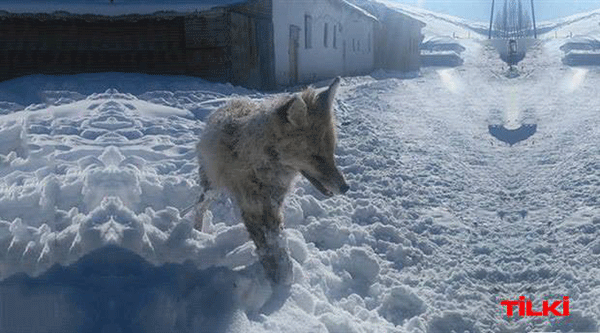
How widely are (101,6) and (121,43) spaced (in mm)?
1056

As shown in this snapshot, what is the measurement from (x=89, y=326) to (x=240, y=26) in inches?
519

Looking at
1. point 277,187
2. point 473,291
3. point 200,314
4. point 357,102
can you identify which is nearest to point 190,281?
point 200,314

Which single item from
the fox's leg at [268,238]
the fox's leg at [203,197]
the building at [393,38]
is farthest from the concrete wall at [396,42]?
the fox's leg at [268,238]

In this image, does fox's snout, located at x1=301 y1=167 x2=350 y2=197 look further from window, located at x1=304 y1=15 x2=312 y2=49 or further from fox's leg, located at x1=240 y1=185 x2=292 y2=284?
window, located at x1=304 y1=15 x2=312 y2=49

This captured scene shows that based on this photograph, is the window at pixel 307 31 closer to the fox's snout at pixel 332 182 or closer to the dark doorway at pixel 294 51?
the dark doorway at pixel 294 51

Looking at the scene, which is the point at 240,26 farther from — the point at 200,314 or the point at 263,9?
the point at 200,314

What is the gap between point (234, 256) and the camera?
4.92m

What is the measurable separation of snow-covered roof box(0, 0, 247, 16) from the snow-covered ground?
2996 millimetres

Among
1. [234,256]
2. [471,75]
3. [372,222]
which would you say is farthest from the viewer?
[471,75]

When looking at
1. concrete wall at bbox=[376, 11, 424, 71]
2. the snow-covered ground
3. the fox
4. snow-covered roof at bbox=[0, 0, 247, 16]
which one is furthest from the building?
the fox

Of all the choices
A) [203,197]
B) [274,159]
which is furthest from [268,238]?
[203,197]

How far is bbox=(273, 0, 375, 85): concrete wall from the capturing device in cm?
1964

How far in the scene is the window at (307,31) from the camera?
2250 cm

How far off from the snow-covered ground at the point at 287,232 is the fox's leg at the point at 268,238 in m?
0.13
